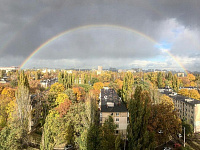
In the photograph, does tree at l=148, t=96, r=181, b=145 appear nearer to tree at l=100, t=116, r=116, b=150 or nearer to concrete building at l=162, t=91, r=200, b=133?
tree at l=100, t=116, r=116, b=150

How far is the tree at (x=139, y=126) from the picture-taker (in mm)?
9547

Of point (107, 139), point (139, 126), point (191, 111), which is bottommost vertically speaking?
point (191, 111)

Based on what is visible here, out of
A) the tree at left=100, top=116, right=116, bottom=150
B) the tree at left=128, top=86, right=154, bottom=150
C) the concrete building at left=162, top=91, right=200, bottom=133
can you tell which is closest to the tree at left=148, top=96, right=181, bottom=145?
the tree at left=100, top=116, right=116, bottom=150

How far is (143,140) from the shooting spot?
9656 millimetres

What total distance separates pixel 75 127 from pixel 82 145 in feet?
13.8

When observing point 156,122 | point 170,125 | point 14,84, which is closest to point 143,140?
point 156,122

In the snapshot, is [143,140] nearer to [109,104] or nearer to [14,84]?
[109,104]

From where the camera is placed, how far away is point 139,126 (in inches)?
391

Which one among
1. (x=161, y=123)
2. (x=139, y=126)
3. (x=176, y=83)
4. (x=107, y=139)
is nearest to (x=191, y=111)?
(x=161, y=123)

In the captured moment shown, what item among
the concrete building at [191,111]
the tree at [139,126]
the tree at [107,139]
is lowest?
the concrete building at [191,111]

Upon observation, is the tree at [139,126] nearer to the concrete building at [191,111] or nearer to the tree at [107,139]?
the tree at [107,139]

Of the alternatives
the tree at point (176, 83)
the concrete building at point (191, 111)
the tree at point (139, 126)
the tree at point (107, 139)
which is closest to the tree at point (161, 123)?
the tree at point (107, 139)

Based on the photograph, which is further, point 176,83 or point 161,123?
point 176,83

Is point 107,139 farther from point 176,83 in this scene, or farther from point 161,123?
point 176,83
